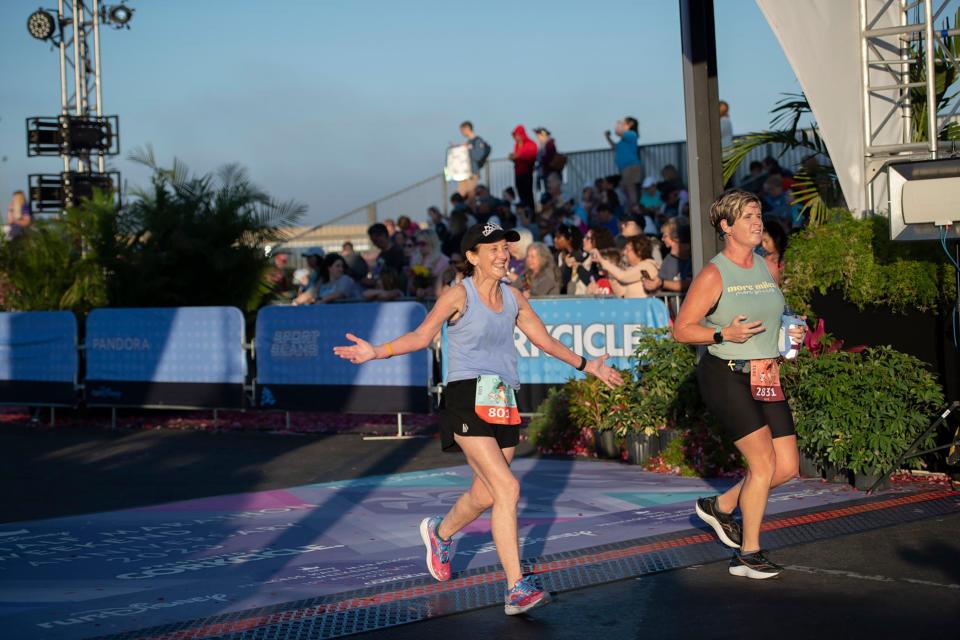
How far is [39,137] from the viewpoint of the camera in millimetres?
25547

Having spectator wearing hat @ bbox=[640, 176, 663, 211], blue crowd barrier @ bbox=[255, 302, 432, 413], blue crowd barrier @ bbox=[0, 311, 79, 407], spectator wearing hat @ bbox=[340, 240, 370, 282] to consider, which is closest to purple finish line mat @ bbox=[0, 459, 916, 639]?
blue crowd barrier @ bbox=[255, 302, 432, 413]

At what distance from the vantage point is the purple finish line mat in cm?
611

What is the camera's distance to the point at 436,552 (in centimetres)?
625

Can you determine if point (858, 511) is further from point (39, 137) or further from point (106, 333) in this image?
point (39, 137)

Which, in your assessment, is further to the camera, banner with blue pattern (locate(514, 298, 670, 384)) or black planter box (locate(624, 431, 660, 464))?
banner with blue pattern (locate(514, 298, 670, 384))

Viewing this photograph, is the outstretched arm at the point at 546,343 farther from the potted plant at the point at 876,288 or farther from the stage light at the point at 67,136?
the stage light at the point at 67,136

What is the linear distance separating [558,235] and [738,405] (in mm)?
8671

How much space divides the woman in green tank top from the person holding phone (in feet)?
19.3

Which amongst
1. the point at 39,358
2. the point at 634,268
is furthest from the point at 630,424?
the point at 39,358

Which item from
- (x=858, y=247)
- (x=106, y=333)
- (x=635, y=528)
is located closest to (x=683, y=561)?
(x=635, y=528)

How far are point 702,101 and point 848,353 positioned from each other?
226cm

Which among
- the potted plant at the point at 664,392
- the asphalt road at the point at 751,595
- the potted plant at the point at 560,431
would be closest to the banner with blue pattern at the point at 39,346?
the asphalt road at the point at 751,595

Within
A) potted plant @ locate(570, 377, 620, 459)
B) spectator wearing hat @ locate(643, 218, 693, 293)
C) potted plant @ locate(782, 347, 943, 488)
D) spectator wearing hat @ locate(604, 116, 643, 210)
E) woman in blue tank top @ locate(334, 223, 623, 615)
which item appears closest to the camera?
woman in blue tank top @ locate(334, 223, 623, 615)

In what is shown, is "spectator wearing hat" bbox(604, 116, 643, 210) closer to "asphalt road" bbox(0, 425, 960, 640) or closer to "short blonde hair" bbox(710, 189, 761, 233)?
"asphalt road" bbox(0, 425, 960, 640)
